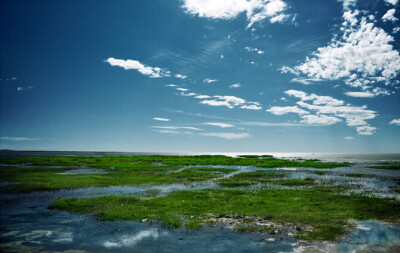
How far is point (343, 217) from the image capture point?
16719 mm

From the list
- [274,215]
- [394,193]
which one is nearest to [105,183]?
[274,215]

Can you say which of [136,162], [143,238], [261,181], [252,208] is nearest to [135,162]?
[136,162]

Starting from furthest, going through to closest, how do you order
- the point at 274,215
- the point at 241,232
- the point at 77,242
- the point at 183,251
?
the point at 274,215
the point at 241,232
the point at 77,242
the point at 183,251

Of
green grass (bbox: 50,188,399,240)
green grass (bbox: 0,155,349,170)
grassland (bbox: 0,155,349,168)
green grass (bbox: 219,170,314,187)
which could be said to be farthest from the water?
grassland (bbox: 0,155,349,168)

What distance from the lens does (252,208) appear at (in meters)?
18.9

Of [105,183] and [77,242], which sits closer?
[77,242]

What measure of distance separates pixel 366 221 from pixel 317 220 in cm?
345

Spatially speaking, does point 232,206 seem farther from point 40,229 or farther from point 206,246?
point 40,229

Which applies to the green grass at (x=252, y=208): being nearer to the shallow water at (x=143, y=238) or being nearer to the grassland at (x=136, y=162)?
the shallow water at (x=143, y=238)

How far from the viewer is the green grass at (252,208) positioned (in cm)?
1570

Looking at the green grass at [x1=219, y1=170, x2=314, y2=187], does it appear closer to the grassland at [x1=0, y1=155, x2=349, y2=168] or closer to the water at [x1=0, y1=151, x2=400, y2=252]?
the water at [x1=0, y1=151, x2=400, y2=252]

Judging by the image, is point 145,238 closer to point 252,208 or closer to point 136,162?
point 252,208

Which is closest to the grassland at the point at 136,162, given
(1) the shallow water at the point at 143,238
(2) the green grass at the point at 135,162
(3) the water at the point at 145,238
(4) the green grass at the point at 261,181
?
(2) the green grass at the point at 135,162

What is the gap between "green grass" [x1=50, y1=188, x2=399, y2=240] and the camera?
1570 cm
